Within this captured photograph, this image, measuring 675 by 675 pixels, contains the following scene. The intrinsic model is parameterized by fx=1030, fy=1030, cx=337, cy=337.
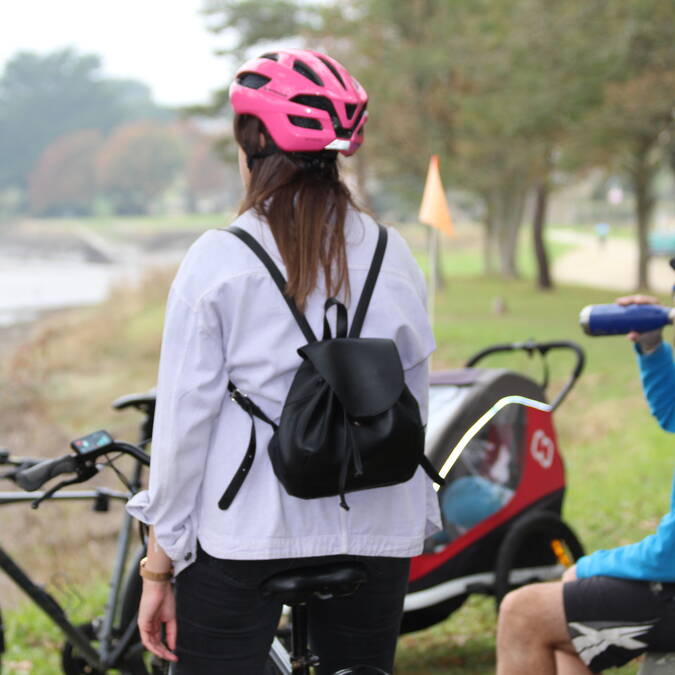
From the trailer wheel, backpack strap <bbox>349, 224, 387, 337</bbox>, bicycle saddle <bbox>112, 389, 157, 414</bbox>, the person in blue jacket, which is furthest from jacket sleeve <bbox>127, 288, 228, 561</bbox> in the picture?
the trailer wheel

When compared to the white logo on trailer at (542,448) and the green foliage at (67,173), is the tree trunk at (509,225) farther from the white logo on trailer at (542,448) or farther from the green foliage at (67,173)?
the green foliage at (67,173)

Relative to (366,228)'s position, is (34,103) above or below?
above

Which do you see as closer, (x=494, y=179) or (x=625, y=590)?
(x=625, y=590)

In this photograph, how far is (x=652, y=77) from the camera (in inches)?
688

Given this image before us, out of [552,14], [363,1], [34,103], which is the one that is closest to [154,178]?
[34,103]

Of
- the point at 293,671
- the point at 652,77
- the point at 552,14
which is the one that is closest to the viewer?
the point at 293,671

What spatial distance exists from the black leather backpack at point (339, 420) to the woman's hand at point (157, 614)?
0.27 m

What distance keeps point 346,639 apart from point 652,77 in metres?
17.1

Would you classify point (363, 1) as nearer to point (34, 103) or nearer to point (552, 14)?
point (552, 14)

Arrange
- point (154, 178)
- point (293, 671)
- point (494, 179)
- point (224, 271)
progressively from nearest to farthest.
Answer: point (224, 271), point (293, 671), point (494, 179), point (154, 178)

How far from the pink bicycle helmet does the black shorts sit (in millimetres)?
1137

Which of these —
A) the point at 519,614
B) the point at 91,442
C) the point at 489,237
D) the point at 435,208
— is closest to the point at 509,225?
the point at 489,237

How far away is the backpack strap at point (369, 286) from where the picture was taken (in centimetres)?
190

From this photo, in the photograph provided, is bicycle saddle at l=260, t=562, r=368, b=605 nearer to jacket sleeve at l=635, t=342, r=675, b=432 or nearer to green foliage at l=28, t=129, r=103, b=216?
jacket sleeve at l=635, t=342, r=675, b=432
